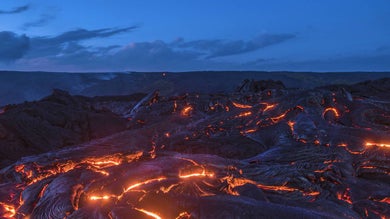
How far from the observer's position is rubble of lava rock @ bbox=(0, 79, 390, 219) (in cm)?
424

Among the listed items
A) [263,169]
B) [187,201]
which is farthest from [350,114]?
[187,201]

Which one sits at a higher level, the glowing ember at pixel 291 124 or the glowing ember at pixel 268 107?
the glowing ember at pixel 268 107

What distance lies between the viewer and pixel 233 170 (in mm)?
5379

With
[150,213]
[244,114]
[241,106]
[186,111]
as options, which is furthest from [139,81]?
[150,213]

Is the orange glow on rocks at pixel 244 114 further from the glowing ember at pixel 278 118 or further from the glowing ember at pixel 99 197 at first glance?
the glowing ember at pixel 99 197

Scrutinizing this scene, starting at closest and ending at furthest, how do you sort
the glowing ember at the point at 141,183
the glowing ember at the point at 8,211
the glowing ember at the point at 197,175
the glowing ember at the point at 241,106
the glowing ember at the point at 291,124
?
the glowing ember at the point at 141,183 < the glowing ember at the point at 8,211 < the glowing ember at the point at 197,175 < the glowing ember at the point at 291,124 < the glowing ember at the point at 241,106

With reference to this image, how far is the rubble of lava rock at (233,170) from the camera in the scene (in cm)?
424

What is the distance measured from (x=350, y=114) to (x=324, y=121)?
101 cm

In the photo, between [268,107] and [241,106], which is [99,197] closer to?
[268,107]

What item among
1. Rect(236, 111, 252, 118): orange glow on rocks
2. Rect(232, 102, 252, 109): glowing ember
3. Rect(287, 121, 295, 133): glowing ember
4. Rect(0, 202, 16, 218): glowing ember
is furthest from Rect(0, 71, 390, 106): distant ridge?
Rect(0, 202, 16, 218): glowing ember

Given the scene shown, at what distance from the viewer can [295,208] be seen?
4.17 m

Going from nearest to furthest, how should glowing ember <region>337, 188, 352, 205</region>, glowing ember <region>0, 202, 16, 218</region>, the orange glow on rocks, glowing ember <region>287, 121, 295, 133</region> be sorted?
glowing ember <region>0, 202, 16, 218</region> → glowing ember <region>337, 188, 352, 205</region> → glowing ember <region>287, 121, 295, 133</region> → the orange glow on rocks

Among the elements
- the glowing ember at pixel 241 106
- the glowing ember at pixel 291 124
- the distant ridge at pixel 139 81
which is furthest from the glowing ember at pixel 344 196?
the distant ridge at pixel 139 81

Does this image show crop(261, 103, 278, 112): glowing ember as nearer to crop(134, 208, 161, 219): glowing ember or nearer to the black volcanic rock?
crop(134, 208, 161, 219): glowing ember
